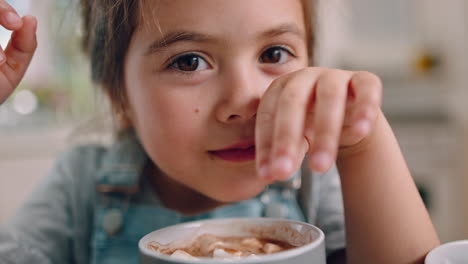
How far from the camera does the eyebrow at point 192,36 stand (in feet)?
1.90

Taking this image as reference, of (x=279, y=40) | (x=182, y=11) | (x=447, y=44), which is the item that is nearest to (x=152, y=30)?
(x=182, y=11)

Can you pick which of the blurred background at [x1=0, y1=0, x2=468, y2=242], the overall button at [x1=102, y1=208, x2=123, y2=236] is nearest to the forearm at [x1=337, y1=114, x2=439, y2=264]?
the overall button at [x1=102, y1=208, x2=123, y2=236]

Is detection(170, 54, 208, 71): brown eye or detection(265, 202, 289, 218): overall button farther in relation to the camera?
detection(265, 202, 289, 218): overall button

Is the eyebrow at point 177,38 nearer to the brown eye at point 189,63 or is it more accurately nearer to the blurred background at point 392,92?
the brown eye at point 189,63

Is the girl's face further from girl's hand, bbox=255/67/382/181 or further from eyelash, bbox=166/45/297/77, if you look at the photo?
girl's hand, bbox=255/67/382/181

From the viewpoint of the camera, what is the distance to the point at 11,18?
0.58 meters

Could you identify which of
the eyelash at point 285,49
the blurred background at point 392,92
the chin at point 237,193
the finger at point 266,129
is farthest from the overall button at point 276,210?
the blurred background at point 392,92

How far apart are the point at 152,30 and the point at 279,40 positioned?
176 millimetres

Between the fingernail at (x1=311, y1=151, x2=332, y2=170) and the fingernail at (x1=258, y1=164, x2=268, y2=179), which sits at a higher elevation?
the fingernail at (x1=311, y1=151, x2=332, y2=170)

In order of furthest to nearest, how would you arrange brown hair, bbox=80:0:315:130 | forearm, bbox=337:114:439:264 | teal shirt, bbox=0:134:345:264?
teal shirt, bbox=0:134:345:264, brown hair, bbox=80:0:315:130, forearm, bbox=337:114:439:264

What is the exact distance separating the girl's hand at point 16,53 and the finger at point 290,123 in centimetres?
38

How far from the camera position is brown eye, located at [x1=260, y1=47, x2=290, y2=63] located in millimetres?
613

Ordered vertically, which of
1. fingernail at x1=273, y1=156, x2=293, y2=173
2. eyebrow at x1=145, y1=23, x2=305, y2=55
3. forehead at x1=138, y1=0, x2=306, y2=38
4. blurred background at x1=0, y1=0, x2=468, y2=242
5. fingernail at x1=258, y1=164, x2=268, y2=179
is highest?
forehead at x1=138, y1=0, x2=306, y2=38

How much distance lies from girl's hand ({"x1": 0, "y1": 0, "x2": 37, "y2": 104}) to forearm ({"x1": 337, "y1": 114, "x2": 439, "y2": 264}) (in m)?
0.44
